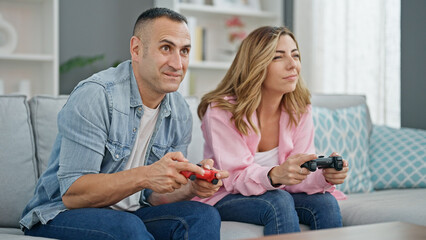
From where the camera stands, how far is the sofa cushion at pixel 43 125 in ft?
6.91

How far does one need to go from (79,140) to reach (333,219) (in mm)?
900

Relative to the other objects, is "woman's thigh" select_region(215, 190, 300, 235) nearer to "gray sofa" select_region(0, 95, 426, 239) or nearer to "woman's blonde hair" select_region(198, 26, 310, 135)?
"gray sofa" select_region(0, 95, 426, 239)

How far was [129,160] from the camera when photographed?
1.80m

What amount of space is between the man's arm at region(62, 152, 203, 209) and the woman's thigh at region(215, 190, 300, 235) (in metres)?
0.41

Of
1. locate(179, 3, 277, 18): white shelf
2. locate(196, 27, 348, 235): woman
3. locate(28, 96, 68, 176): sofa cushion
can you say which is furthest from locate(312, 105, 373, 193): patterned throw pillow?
locate(179, 3, 277, 18): white shelf

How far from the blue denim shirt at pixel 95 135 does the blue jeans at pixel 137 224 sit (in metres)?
0.05

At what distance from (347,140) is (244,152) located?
77 cm

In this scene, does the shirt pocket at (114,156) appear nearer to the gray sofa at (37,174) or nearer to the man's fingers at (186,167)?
the man's fingers at (186,167)

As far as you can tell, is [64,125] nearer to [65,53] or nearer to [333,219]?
[333,219]

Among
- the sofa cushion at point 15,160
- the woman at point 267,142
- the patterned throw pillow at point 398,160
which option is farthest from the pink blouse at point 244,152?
the sofa cushion at point 15,160

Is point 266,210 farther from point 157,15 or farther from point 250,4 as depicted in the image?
point 250,4

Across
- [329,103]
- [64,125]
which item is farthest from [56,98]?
[329,103]

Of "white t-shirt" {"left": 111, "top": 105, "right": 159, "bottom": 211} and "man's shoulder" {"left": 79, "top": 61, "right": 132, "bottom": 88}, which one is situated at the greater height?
"man's shoulder" {"left": 79, "top": 61, "right": 132, "bottom": 88}

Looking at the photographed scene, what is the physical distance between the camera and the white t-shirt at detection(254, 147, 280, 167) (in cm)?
216
